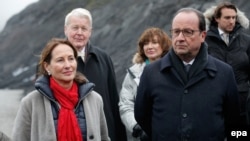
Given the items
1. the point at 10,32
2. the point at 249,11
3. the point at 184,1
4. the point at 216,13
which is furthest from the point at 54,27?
the point at 216,13

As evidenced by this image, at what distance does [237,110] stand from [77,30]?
1854 mm

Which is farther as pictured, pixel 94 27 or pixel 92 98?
pixel 94 27

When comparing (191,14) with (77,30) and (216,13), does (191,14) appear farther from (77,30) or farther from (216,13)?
(216,13)

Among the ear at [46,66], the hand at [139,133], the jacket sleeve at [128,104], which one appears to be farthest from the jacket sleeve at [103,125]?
the jacket sleeve at [128,104]

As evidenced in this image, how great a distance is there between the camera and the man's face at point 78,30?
5.56 meters

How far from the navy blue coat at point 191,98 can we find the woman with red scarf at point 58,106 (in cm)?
57

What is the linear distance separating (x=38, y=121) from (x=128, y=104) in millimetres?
1554

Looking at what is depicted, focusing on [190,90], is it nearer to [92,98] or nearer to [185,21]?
[185,21]

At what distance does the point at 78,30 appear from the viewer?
5.56 metres

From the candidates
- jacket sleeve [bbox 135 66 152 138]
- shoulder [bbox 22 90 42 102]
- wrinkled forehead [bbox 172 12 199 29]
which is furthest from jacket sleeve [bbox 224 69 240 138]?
shoulder [bbox 22 90 42 102]

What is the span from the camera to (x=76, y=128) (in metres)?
4.55

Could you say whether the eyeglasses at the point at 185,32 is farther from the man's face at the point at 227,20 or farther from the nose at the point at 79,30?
the man's face at the point at 227,20

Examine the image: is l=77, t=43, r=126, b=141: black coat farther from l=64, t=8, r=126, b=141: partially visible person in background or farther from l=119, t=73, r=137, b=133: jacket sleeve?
l=119, t=73, r=137, b=133: jacket sleeve

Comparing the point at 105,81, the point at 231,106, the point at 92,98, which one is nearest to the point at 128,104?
the point at 105,81
